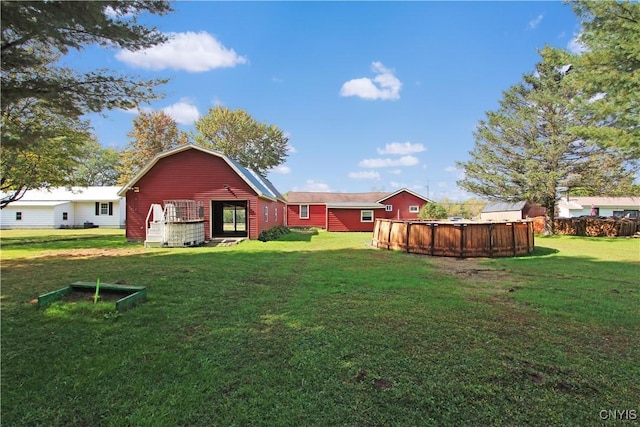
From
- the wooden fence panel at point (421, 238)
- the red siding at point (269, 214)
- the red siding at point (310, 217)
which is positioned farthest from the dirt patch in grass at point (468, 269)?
the red siding at point (310, 217)

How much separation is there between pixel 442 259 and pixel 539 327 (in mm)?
6626

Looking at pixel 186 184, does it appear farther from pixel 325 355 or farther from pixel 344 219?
pixel 325 355

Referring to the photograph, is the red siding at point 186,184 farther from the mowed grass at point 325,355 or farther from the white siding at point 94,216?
the white siding at point 94,216

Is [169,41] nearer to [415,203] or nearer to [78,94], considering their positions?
[78,94]

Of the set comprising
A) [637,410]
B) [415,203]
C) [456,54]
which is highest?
[456,54]

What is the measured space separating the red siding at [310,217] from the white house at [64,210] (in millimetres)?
14946

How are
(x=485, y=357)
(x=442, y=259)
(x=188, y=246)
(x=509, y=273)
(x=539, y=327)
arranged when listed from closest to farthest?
(x=485, y=357) < (x=539, y=327) < (x=509, y=273) < (x=442, y=259) < (x=188, y=246)

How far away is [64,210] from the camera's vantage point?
28844 mm

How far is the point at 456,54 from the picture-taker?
12234mm

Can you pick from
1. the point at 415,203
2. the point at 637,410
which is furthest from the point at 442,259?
the point at 415,203

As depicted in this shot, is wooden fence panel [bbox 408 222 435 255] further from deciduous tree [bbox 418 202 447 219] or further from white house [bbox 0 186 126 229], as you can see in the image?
white house [bbox 0 186 126 229]

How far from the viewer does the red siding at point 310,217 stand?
3111 centimetres

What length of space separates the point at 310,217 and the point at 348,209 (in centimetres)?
468

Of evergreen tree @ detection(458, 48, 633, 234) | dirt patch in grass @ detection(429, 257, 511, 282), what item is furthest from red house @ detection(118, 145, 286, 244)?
evergreen tree @ detection(458, 48, 633, 234)
